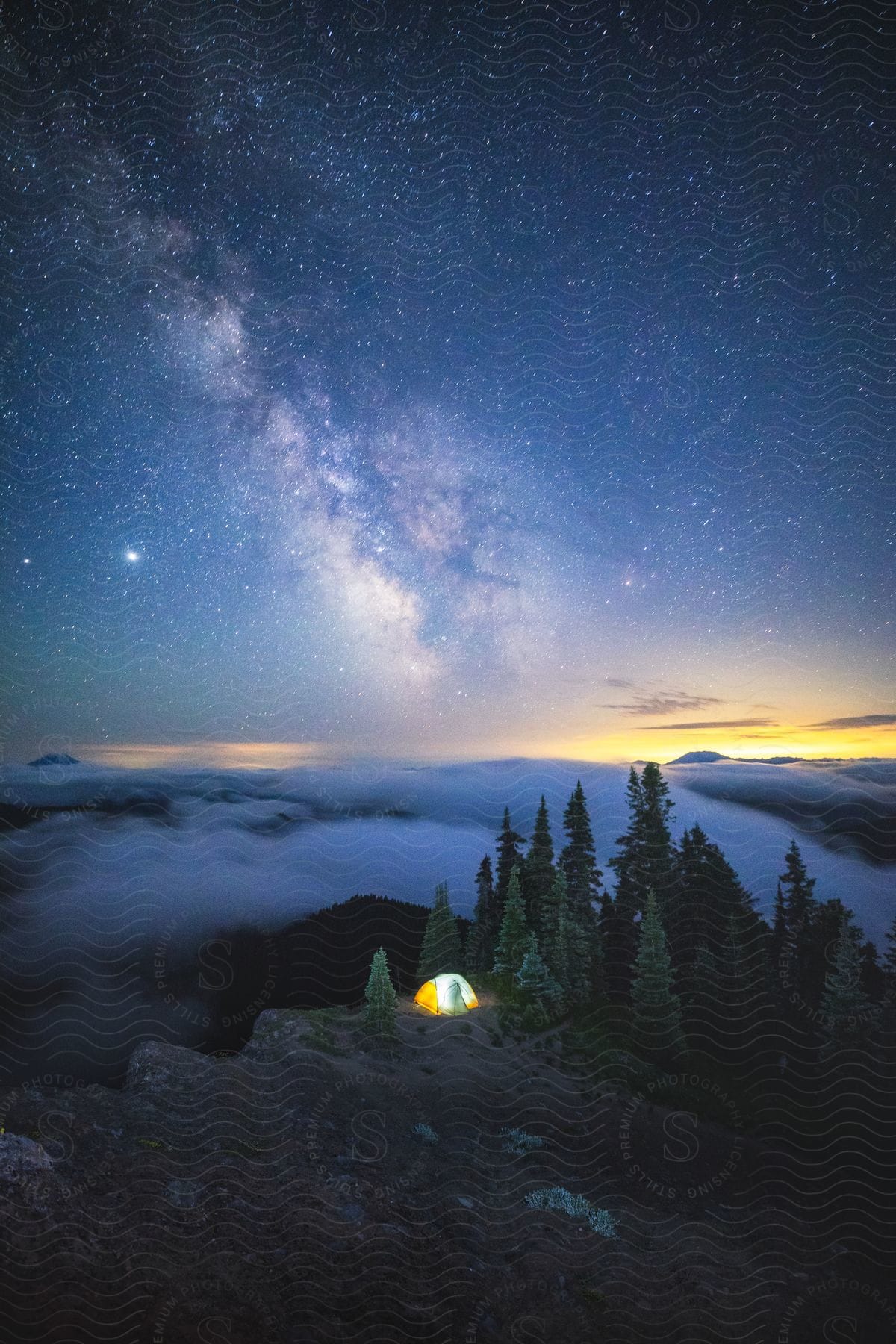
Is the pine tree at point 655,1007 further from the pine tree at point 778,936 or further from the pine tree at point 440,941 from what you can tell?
the pine tree at point 778,936

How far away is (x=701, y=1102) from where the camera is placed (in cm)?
2181

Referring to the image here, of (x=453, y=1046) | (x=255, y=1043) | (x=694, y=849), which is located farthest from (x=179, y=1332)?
(x=694, y=849)

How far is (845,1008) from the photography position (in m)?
26.6

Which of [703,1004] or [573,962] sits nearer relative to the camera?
[703,1004]

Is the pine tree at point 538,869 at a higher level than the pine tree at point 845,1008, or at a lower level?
higher

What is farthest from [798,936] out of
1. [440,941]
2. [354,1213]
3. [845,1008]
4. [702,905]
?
[354,1213]

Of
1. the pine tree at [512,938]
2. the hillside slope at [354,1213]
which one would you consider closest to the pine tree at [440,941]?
the pine tree at [512,938]

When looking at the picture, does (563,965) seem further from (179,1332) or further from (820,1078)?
(179,1332)

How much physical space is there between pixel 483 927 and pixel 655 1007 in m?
16.1

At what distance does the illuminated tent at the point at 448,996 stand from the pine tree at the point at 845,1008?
1824cm

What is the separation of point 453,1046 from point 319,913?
3105 centimetres

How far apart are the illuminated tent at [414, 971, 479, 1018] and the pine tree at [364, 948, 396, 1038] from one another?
5670 mm

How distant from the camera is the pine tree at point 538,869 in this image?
33.4 meters

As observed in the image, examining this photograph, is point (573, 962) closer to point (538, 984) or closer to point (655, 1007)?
point (538, 984)
